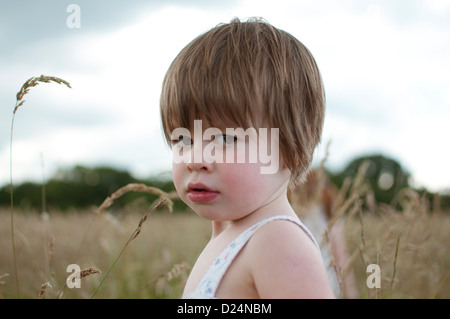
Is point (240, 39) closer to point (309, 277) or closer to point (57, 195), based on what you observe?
point (309, 277)

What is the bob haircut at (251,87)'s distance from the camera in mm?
1357

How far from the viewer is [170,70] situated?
1.56 m

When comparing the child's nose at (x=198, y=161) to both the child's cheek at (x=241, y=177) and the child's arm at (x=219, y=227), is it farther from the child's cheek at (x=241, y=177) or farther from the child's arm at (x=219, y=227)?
the child's arm at (x=219, y=227)

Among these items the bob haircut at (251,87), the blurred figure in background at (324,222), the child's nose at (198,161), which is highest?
the bob haircut at (251,87)

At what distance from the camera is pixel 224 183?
132 cm

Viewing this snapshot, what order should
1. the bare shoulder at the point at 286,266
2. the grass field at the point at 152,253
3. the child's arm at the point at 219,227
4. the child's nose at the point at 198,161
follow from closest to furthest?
1. the bare shoulder at the point at 286,266
2. the child's nose at the point at 198,161
3. the child's arm at the point at 219,227
4. the grass field at the point at 152,253

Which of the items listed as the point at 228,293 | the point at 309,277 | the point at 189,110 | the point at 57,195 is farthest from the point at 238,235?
the point at 57,195

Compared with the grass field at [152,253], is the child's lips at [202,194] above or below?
above

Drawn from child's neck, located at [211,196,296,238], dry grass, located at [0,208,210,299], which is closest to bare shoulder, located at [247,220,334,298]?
child's neck, located at [211,196,296,238]

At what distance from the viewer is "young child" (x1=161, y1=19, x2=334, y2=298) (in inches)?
48.5

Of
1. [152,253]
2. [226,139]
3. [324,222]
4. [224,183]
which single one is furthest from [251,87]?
[152,253]

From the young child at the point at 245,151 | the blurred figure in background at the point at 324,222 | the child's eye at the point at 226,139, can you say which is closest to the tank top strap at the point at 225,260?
the young child at the point at 245,151

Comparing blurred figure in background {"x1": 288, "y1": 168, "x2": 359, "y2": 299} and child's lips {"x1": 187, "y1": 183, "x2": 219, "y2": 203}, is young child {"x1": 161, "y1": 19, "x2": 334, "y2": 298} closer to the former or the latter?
child's lips {"x1": 187, "y1": 183, "x2": 219, "y2": 203}
